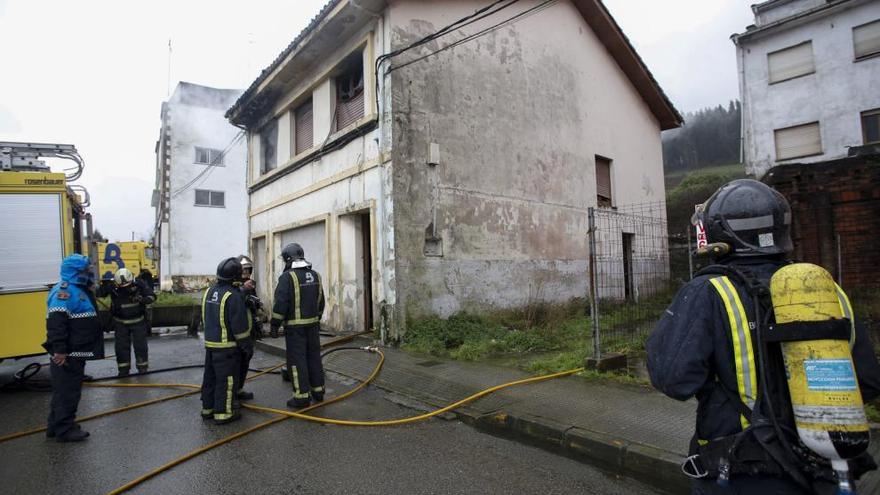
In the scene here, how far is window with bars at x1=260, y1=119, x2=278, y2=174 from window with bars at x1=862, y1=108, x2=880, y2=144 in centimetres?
2207

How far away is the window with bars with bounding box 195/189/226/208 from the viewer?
89.4 feet

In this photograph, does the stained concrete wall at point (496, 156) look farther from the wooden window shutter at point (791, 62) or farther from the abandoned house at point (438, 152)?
the wooden window shutter at point (791, 62)

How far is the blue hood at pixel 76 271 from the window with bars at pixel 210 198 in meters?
24.0

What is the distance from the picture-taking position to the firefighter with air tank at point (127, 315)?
7688 millimetres

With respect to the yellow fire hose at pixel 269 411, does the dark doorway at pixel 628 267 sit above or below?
above

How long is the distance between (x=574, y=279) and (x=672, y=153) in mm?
48655

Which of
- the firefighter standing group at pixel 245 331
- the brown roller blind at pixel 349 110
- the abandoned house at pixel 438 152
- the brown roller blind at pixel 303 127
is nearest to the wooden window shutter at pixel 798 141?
the abandoned house at pixel 438 152

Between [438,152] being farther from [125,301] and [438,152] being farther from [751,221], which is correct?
[751,221]

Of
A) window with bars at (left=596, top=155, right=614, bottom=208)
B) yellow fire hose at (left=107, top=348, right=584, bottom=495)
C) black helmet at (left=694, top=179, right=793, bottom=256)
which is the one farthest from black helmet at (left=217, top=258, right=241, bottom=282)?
window with bars at (left=596, top=155, right=614, bottom=208)

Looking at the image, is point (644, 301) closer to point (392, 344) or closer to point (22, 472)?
point (392, 344)

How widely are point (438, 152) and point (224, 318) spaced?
545 cm

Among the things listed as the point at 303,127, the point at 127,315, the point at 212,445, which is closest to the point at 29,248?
the point at 127,315

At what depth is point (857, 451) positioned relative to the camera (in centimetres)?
146

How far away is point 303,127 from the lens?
41.7ft
